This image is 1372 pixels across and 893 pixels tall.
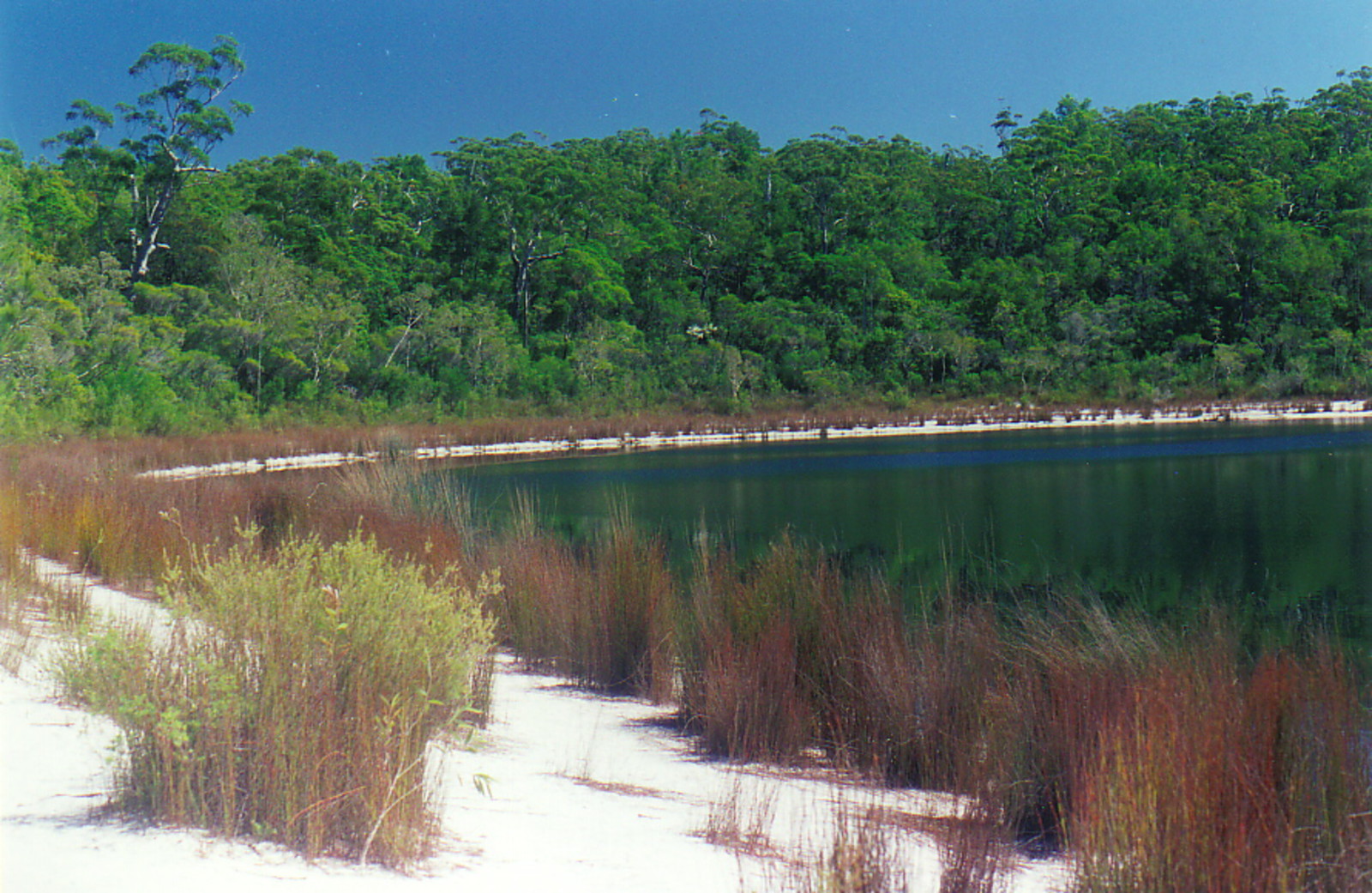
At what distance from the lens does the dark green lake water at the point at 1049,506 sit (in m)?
9.48

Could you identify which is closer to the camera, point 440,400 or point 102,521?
point 102,521

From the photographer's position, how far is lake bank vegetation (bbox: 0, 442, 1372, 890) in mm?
2715

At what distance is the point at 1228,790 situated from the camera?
281cm

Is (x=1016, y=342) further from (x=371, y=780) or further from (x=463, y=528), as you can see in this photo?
(x=371, y=780)

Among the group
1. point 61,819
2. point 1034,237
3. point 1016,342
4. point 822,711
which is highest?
point 1034,237

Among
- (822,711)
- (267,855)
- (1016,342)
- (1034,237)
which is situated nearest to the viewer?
(267,855)

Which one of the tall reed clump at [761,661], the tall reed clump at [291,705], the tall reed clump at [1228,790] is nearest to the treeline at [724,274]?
the tall reed clump at [761,661]

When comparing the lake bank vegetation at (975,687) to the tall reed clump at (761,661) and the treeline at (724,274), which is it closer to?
the tall reed clump at (761,661)

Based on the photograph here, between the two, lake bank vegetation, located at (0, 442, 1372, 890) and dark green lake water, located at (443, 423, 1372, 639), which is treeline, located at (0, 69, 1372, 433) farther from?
Answer: lake bank vegetation, located at (0, 442, 1372, 890)

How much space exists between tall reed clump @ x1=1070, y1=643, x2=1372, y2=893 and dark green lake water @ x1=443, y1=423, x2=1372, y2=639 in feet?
5.39

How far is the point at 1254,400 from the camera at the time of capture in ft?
133

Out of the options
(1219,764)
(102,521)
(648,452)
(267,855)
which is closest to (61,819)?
(267,855)

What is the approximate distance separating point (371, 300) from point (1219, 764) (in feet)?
134

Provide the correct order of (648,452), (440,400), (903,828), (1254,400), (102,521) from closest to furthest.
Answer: (903,828) → (102,521) → (648,452) → (440,400) → (1254,400)
